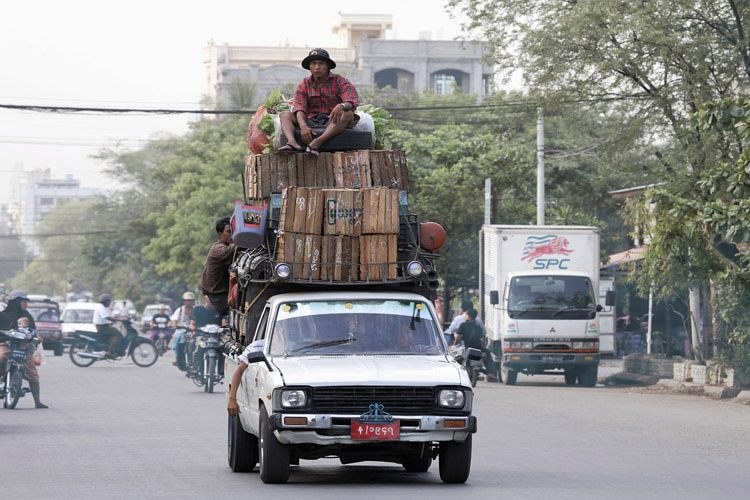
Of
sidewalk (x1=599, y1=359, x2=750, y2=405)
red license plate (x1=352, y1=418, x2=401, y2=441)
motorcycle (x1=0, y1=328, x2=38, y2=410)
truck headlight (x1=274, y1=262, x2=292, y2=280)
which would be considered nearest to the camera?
red license plate (x1=352, y1=418, x2=401, y2=441)

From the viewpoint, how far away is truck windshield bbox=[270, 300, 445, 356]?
13359 millimetres

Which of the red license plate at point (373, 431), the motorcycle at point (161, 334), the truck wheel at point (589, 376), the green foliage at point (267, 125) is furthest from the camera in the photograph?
the motorcycle at point (161, 334)

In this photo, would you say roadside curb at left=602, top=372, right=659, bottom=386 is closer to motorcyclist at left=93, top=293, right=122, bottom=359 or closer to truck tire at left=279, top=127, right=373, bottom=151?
motorcyclist at left=93, top=293, right=122, bottom=359

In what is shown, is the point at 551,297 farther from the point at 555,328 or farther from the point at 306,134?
the point at 306,134

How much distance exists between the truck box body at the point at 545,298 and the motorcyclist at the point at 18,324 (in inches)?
492

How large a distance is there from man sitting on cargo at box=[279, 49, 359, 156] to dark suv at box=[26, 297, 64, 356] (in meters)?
35.8

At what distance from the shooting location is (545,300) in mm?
33781

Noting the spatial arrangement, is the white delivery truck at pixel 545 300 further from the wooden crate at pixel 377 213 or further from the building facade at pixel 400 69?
the building facade at pixel 400 69

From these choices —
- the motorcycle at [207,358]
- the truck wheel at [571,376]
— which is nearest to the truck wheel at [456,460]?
the motorcycle at [207,358]

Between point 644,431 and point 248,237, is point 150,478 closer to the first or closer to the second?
Result: point 248,237

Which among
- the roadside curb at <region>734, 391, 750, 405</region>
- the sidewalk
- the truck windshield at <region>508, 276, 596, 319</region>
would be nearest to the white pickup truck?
the roadside curb at <region>734, 391, 750, 405</region>

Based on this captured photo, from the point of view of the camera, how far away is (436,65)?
367 feet

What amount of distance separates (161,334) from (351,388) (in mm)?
36675

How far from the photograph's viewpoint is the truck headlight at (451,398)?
12461mm
